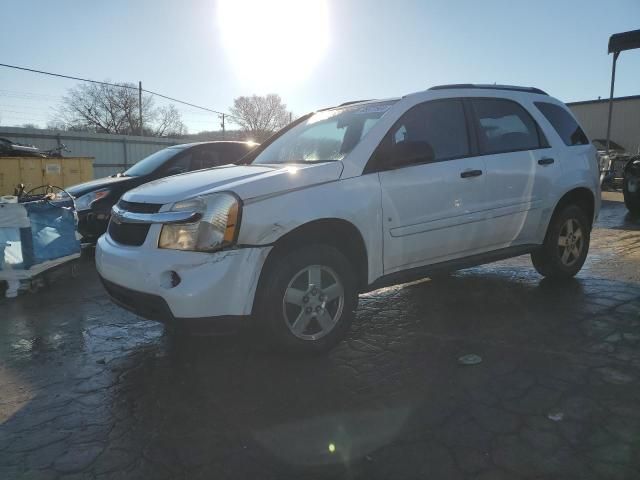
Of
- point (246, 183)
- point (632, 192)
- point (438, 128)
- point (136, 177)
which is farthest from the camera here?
point (632, 192)

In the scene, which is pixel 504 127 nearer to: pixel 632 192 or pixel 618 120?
pixel 632 192

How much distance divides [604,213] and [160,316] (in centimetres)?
1170

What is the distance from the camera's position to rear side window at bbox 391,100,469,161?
3.94m

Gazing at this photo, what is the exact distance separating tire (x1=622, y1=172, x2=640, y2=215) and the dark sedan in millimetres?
8473

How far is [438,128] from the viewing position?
4.14m

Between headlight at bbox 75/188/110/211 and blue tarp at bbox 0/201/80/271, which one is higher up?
headlight at bbox 75/188/110/211

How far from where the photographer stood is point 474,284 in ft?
17.7

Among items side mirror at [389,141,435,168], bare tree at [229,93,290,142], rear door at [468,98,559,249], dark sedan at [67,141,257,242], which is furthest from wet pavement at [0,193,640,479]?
bare tree at [229,93,290,142]

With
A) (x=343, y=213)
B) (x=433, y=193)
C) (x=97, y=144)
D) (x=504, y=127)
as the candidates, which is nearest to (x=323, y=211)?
(x=343, y=213)

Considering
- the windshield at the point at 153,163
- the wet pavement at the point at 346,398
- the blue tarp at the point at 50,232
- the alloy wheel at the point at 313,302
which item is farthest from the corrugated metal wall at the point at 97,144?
the alloy wheel at the point at 313,302

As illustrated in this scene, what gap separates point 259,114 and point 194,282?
68.2m

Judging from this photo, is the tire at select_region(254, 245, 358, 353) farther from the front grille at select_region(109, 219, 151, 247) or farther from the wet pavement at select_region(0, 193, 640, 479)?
the front grille at select_region(109, 219, 151, 247)

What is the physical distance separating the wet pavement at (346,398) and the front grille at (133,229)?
833 mm

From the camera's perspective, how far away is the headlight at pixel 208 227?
3043 mm
